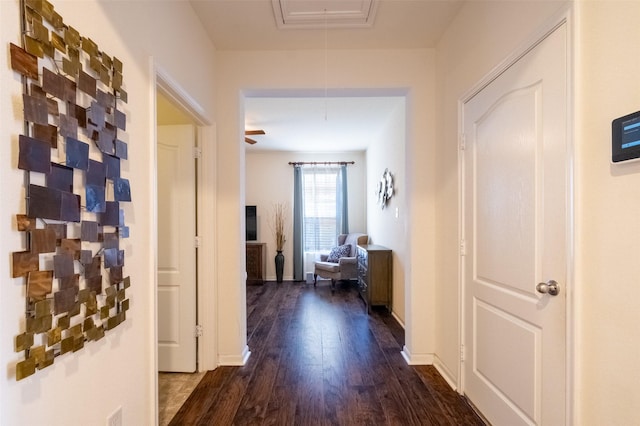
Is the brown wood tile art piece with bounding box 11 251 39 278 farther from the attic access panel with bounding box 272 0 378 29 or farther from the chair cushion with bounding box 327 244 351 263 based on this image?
the chair cushion with bounding box 327 244 351 263

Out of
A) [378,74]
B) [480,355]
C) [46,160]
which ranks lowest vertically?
[480,355]

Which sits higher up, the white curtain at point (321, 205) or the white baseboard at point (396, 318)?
the white curtain at point (321, 205)

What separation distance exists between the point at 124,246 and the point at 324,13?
2.01 m

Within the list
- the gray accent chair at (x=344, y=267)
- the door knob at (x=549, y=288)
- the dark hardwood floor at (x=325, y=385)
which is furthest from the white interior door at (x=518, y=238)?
the gray accent chair at (x=344, y=267)

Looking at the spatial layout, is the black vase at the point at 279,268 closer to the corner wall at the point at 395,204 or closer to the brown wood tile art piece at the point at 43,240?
the corner wall at the point at 395,204

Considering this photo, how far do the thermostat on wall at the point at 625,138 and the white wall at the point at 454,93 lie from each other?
2.44 feet

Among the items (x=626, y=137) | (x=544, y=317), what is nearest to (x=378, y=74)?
(x=626, y=137)

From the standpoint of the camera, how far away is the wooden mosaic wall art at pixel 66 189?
87cm

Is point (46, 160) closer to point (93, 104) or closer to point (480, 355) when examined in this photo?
point (93, 104)

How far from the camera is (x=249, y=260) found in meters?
6.00

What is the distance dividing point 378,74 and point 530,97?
55.0 inches

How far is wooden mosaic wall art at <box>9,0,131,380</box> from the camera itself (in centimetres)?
87

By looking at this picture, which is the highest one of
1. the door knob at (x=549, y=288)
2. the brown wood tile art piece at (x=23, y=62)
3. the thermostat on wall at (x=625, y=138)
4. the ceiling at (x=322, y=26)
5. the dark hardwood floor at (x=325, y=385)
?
the ceiling at (x=322, y=26)

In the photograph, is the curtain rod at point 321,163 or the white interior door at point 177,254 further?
the curtain rod at point 321,163
